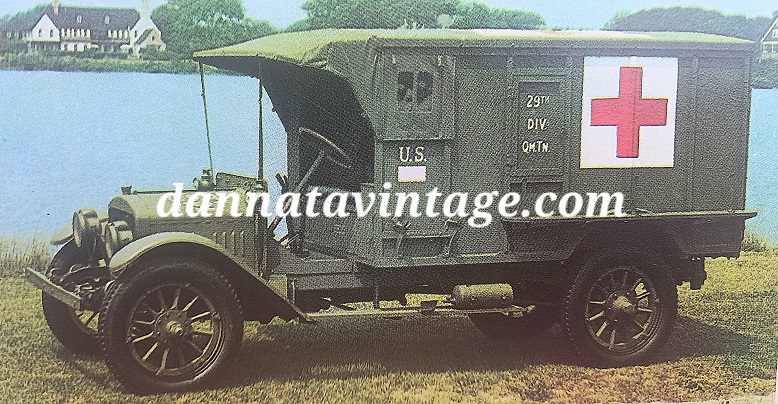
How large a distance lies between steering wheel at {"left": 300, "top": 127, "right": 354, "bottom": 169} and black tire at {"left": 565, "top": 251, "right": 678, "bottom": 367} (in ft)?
5.11

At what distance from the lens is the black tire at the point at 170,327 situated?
5000 mm

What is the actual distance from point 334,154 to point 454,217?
793 mm

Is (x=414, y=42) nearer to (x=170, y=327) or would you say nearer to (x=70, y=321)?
(x=170, y=327)

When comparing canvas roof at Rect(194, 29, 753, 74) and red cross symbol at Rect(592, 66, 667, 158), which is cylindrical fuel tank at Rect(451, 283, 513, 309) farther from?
canvas roof at Rect(194, 29, 753, 74)

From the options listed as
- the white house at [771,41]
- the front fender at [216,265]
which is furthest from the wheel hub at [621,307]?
the front fender at [216,265]

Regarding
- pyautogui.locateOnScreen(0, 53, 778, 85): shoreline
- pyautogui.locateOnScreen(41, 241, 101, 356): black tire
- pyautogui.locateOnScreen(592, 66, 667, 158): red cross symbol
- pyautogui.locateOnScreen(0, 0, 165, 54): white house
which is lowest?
pyautogui.locateOnScreen(41, 241, 101, 356): black tire

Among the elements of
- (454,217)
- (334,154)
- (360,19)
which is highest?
(360,19)

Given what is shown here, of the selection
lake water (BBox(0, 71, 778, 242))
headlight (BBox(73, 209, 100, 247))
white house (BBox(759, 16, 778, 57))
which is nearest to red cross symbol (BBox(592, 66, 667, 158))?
white house (BBox(759, 16, 778, 57))

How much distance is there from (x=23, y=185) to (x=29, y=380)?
1026 millimetres

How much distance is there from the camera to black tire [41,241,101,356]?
5.36 metres

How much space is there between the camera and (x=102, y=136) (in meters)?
5.02

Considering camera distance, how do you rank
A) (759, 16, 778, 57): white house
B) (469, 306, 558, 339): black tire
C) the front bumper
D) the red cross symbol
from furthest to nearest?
(469, 306, 558, 339): black tire → (759, 16, 778, 57): white house → the red cross symbol → the front bumper

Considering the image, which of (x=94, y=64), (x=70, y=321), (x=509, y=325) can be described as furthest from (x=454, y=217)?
(x=70, y=321)

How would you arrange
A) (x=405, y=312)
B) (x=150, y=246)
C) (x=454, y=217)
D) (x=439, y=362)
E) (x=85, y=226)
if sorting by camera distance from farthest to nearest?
(x=439, y=362)
(x=405, y=312)
(x=454, y=217)
(x=85, y=226)
(x=150, y=246)
